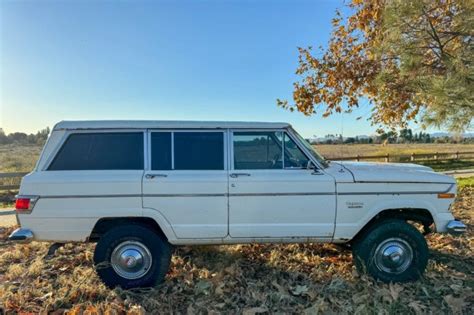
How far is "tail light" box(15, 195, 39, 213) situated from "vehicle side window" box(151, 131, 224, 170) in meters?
1.36

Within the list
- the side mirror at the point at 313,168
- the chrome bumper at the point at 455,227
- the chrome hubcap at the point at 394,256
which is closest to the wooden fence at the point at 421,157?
the chrome bumper at the point at 455,227

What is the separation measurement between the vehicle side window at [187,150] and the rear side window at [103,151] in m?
0.21

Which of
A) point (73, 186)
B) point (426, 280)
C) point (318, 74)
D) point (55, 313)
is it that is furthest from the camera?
point (318, 74)

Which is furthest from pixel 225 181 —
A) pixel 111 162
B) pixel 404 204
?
pixel 404 204

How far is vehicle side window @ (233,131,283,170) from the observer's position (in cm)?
381

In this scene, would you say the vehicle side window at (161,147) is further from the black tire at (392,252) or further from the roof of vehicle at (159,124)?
the black tire at (392,252)

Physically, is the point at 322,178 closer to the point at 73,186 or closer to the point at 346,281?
the point at 346,281

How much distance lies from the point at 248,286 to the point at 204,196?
1167 mm

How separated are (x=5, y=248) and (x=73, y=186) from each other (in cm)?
296

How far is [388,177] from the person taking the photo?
3.76 meters

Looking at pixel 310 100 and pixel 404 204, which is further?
pixel 310 100

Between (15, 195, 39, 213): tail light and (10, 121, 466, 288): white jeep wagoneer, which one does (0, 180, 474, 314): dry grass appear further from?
(15, 195, 39, 213): tail light

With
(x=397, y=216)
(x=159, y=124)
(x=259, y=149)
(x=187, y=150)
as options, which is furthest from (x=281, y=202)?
(x=159, y=124)

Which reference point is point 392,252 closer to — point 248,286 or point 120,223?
point 248,286
